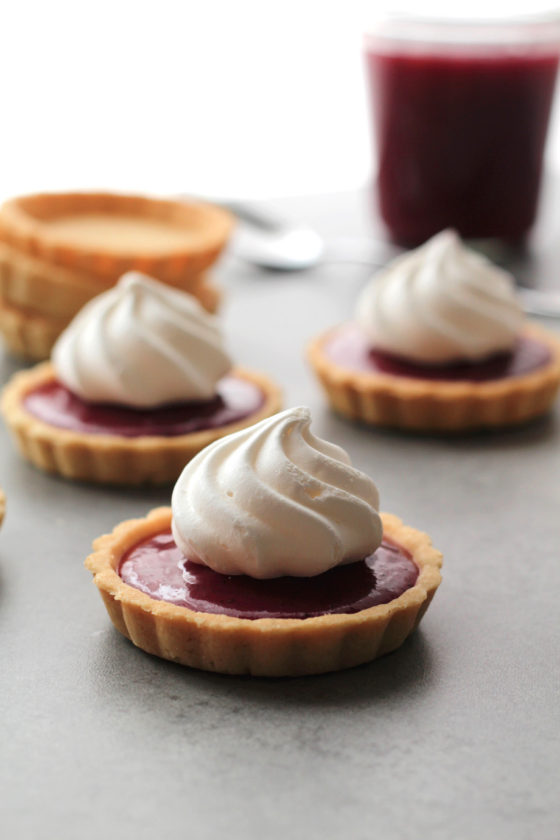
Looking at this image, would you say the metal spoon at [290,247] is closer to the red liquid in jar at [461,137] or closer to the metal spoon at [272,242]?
the metal spoon at [272,242]

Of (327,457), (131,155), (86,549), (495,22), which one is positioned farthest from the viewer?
(131,155)

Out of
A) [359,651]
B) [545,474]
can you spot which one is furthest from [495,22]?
[359,651]

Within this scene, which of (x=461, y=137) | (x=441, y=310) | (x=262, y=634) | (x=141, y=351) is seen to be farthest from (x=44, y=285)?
(x=262, y=634)

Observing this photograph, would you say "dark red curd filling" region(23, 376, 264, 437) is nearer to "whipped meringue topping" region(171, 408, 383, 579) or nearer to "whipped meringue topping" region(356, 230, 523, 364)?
"whipped meringue topping" region(356, 230, 523, 364)

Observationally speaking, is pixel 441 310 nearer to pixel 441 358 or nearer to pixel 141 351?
pixel 441 358

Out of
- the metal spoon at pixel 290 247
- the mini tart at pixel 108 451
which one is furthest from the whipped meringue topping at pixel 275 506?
the metal spoon at pixel 290 247

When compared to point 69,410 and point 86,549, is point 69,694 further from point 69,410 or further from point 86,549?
point 69,410
